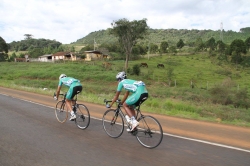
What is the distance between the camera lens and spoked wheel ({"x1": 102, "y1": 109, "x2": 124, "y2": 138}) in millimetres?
6979

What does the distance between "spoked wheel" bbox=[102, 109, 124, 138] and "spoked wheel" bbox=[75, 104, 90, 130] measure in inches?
40.5

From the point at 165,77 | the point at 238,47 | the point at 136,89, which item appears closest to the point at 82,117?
the point at 136,89

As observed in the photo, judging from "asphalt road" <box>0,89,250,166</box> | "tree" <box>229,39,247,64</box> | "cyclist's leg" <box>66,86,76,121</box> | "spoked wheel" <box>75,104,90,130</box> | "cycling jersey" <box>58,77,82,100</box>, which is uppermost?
"tree" <box>229,39,247,64</box>

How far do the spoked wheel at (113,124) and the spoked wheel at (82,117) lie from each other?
3.37 feet

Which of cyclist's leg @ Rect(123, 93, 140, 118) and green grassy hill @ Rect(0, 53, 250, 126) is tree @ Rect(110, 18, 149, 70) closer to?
green grassy hill @ Rect(0, 53, 250, 126)

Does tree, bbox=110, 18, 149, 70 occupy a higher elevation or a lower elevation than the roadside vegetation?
higher

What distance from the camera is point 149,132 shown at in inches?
243

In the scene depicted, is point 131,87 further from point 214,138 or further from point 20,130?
point 20,130

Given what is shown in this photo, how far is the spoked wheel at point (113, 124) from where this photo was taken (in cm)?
698

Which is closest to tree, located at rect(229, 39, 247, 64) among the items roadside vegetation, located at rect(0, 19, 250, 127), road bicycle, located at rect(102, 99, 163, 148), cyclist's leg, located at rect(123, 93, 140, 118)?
roadside vegetation, located at rect(0, 19, 250, 127)

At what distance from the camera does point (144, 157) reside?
5445 mm

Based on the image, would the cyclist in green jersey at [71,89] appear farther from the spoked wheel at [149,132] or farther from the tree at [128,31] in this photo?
the tree at [128,31]

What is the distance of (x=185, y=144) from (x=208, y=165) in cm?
150

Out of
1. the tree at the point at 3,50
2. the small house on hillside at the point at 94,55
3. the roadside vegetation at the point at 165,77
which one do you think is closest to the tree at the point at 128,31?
→ the roadside vegetation at the point at 165,77
